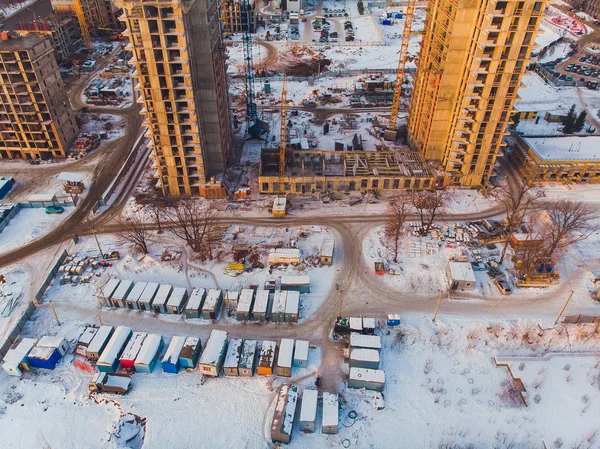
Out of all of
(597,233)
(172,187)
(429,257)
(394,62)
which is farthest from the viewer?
(394,62)

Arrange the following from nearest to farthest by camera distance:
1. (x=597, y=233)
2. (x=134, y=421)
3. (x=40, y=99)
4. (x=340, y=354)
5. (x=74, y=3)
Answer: (x=134, y=421) → (x=340, y=354) → (x=597, y=233) → (x=40, y=99) → (x=74, y=3)

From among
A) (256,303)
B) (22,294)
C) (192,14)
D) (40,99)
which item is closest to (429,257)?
(256,303)

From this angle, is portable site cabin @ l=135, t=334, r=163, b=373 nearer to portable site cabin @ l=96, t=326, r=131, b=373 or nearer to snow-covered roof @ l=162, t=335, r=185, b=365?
snow-covered roof @ l=162, t=335, r=185, b=365

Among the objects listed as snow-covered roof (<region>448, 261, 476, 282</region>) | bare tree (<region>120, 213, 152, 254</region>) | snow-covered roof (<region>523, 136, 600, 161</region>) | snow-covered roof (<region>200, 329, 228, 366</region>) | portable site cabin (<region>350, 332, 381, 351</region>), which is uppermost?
snow-covered roof (<region>523, 136, 600, 161</region>)

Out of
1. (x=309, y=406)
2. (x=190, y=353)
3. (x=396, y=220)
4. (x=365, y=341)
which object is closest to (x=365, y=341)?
(x=365, y=341)

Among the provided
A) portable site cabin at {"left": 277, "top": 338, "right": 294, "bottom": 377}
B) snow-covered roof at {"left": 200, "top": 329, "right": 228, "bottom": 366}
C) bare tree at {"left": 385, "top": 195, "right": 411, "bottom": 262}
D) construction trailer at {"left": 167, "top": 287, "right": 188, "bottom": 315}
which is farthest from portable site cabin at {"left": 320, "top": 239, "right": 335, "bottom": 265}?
construction trailer at {"left": 167, "top": 287, "right": 188, "bottom": 315}

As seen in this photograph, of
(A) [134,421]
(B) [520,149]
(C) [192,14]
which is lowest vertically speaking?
(A) [134,421]

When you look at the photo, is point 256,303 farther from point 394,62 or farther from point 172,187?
point 394,62

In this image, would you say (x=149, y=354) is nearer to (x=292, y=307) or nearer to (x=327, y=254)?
(x=292, y=307)
